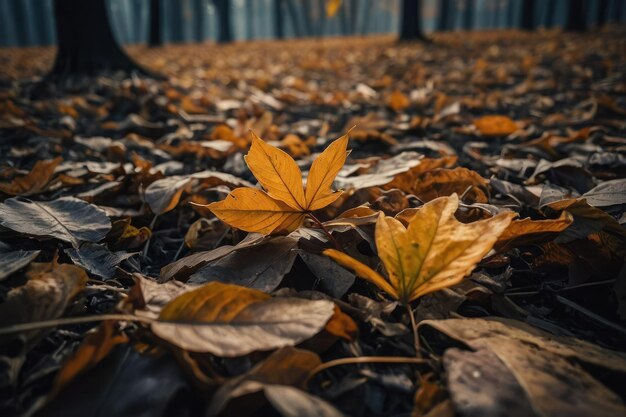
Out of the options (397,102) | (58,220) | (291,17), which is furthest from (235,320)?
(291,17)

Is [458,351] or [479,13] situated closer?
[458,351]

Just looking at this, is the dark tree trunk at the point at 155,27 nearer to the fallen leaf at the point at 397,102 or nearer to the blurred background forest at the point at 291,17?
the blurred background forest at the point at 291,17

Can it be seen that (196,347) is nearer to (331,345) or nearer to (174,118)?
(331,345)

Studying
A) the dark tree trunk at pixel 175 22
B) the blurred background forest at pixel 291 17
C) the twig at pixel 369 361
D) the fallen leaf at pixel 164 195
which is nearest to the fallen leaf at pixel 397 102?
the fallen leaf at pixel 164 195

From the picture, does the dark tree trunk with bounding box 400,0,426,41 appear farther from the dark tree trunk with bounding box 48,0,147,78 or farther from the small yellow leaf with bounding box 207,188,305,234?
the small yellow leaf with bounding box 207,188,305,234

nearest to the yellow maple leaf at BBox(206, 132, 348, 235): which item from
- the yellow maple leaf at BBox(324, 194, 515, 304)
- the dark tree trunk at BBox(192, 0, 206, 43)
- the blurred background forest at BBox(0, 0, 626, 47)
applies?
the yellow maple leaf at BBox(324, 194, 515, 304)

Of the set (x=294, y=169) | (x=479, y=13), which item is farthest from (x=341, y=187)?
(x=479, y=13)

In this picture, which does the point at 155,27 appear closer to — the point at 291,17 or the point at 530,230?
the point at 530,230
